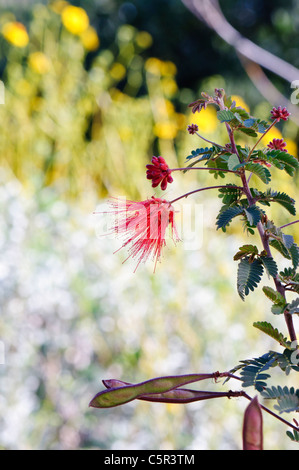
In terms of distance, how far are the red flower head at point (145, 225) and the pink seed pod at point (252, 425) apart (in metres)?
0.13

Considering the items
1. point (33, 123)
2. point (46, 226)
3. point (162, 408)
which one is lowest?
point (162, 408)

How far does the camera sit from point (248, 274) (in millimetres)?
342

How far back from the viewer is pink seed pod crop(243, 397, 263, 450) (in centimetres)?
25

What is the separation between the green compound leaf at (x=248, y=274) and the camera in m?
0.34

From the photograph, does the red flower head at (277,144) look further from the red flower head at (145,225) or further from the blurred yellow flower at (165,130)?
the blurred yellow flower at (165,130)

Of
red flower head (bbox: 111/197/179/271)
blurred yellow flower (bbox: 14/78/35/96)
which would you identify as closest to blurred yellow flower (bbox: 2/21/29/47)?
blurred yellow flower (bbox: 14/78/35/96)

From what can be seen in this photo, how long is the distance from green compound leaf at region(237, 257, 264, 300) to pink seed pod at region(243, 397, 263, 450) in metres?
0.09

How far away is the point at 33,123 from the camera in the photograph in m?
2.48

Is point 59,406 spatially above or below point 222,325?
below

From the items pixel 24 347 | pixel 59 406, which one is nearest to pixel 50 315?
pixel 24 347

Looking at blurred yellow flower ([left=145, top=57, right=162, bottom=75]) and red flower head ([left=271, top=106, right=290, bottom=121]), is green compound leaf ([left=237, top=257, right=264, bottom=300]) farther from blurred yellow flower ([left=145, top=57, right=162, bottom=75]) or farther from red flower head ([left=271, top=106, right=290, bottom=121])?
blurred yellow flower ([left=145, top=57, right=162, bottom=75])

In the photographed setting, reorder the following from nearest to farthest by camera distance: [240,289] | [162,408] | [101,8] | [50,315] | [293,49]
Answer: [240,289] → [162,408] → [50,315] → [293,49] → [101,8]

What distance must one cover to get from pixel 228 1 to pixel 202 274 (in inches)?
119

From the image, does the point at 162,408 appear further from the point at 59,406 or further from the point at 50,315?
the point at 50,315
